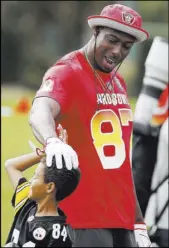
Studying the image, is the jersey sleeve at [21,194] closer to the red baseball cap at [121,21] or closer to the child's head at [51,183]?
the child's head at [51,183]

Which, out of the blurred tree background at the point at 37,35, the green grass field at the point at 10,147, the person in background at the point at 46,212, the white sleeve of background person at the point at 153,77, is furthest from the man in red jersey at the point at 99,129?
the blurred tree background at the point at 37,35

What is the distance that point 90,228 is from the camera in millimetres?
4812

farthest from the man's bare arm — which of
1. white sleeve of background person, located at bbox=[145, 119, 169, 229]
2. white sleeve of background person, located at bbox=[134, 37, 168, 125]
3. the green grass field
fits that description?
the green grass field

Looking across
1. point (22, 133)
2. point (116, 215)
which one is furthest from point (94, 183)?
point (22, 133)

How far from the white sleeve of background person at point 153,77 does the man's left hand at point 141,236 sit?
2.84 meters

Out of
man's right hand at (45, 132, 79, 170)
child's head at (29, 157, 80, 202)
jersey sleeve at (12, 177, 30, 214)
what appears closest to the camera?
man's right hand at (45, 132, 79, 170)

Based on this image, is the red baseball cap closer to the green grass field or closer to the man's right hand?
the man's right hand

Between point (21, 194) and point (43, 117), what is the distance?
40 cm

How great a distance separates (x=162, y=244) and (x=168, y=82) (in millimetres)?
1198

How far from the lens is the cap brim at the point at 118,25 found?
4.74 meters

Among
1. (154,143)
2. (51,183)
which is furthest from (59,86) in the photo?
(154,143)

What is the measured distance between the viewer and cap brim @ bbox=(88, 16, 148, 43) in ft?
15.5

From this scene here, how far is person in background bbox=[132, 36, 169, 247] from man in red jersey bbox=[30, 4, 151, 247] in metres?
2.91

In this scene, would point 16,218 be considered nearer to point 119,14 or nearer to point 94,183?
point 94,183
